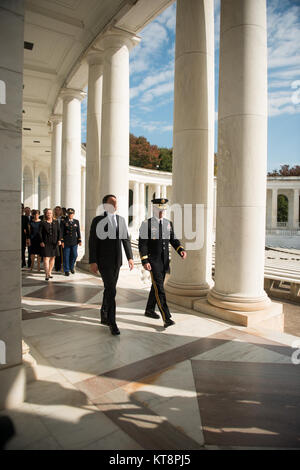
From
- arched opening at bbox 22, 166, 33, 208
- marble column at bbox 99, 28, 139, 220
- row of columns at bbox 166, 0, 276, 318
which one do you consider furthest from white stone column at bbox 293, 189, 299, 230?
row of columns at bbox 166, 0, 276, 318

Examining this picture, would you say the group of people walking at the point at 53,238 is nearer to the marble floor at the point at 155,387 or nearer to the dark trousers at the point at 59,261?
→ the dark trousers at the point at 59,261

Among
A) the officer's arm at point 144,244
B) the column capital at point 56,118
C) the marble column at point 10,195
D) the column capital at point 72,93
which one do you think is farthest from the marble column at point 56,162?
the marble column at point 10,195

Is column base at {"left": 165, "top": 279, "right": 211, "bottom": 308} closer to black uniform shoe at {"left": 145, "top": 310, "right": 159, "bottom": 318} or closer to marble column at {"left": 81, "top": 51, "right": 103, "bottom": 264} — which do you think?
black uniform shoe at {"left": 145, "top": 310, "right": 159, "bottom": 318}

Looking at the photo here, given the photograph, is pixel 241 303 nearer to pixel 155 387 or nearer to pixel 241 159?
pixel 241 159

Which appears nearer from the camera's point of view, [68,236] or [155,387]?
[155,387]

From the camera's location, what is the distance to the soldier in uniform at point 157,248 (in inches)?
859

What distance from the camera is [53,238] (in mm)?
38281

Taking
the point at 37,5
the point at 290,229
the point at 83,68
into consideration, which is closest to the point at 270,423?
the point at 37,5

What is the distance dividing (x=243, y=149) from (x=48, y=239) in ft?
82.2

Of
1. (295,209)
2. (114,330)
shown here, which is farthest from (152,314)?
(295,209)

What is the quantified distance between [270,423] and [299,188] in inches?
7876

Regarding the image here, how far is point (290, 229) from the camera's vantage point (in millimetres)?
190000

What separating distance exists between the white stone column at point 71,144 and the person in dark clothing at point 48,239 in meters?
22.5

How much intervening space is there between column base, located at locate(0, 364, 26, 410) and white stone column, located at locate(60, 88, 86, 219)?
5038 centimetres
